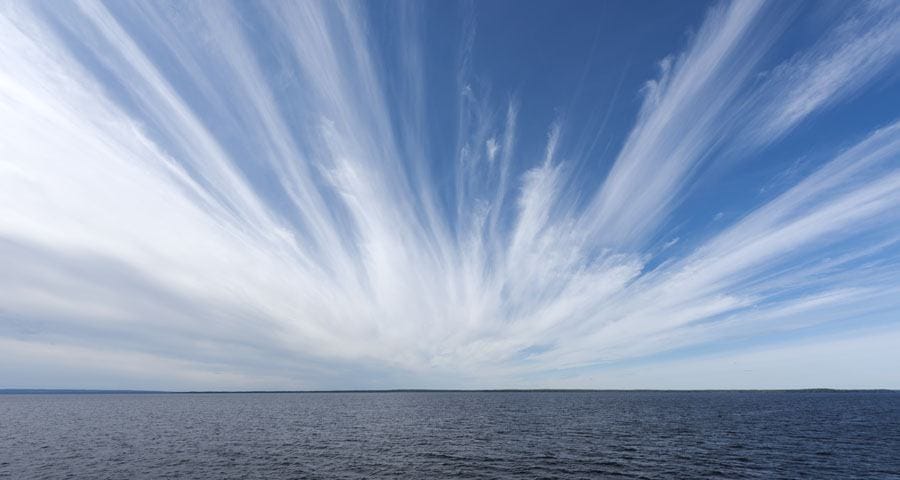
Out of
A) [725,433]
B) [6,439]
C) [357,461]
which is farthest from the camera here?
[725,433]

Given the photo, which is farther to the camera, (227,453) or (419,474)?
(227,453)

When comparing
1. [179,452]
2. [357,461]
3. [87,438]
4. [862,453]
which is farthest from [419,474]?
[87,438]

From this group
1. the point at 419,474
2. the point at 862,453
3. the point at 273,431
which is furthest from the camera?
the point at 273,431

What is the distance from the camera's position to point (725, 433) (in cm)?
7619

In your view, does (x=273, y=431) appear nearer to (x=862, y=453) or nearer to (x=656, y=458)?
(x=656, y=458)

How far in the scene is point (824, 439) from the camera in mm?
69000

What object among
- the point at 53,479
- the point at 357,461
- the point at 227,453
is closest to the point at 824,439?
the point at 357,461

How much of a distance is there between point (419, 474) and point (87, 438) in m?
68.5

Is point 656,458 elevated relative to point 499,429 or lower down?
lower down

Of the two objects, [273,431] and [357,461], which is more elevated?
[273,431]

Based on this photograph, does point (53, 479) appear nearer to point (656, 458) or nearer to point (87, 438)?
point (87, 438)

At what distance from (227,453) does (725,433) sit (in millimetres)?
89308

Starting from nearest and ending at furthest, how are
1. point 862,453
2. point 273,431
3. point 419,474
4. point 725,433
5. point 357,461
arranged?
point 419,474 < point 357,461 < point 862,453 < point 725,433 < point 273,431

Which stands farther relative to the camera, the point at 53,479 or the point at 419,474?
the point at 419,474
